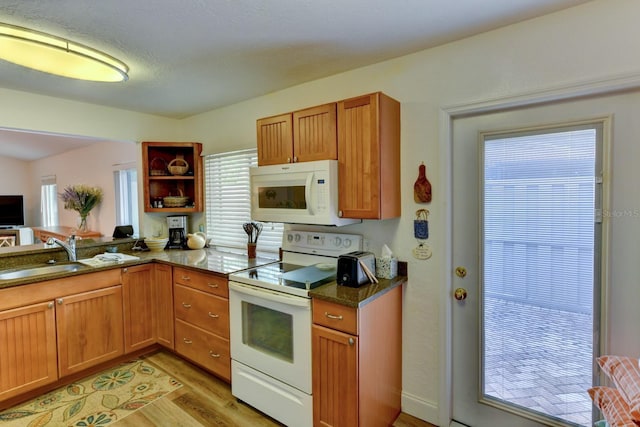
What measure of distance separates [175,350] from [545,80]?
3.28m

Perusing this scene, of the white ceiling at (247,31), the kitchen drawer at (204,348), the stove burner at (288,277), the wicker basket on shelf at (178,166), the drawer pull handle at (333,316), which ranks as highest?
the white ceiling at (247,31)

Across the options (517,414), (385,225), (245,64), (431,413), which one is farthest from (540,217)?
(245,64)

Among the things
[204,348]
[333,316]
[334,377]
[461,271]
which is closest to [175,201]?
[204,348]

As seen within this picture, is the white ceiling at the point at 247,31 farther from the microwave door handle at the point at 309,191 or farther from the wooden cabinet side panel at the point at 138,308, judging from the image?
the wooden cabinet side panel at the point at 138,308

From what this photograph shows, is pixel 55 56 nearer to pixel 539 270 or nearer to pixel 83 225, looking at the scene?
pixel 539 270

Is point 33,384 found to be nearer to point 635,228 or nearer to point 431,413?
point 431,413

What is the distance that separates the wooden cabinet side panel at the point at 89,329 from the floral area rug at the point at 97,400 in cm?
16

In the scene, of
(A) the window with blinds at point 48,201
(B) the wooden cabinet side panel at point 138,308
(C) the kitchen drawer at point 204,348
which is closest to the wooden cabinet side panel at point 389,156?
(C) the kitchen drawer at point 204,348

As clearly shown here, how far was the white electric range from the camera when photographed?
1935 mm

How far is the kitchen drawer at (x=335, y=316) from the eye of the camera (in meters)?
1.74

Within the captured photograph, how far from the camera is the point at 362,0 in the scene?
5.02 feet

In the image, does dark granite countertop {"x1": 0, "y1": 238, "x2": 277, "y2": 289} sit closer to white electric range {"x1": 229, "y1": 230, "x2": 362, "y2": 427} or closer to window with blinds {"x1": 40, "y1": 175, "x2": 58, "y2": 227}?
white electric range {"x1": 229, "y1": 230, "x2": 362, "y2": 427}

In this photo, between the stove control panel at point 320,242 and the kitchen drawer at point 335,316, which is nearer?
the kitchen drawer at point 335,316

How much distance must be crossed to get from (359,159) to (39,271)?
2.72 m
